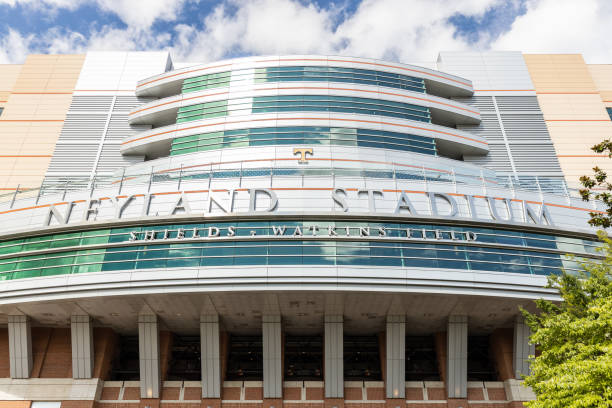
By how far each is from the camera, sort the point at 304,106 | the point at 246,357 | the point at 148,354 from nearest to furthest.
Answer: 1. the point at 148,354
2. the point at 246,357
3. the point at 304,106

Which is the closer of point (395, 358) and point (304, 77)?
point (395, 358)

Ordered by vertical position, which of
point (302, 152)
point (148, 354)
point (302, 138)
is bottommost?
point (148, 354)

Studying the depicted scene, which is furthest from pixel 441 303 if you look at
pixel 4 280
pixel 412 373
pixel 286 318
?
pixel 4 280

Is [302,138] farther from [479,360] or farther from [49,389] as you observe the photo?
[49,389]

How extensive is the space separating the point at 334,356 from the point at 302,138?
1604 cm

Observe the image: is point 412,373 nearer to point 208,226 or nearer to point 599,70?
point 208,226

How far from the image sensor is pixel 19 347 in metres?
24.7

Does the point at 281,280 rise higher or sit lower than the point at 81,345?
higher

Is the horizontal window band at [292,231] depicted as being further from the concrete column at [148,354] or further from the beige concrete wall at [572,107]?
the beige concrete wall at [572,107]

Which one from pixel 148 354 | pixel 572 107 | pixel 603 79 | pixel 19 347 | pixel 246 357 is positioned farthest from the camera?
pixel 603 79

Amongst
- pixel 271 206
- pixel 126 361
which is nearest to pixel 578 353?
pixel 271 206

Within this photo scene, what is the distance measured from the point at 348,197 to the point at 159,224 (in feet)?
34.3

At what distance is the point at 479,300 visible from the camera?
22.4m

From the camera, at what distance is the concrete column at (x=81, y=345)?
24.3 meters
